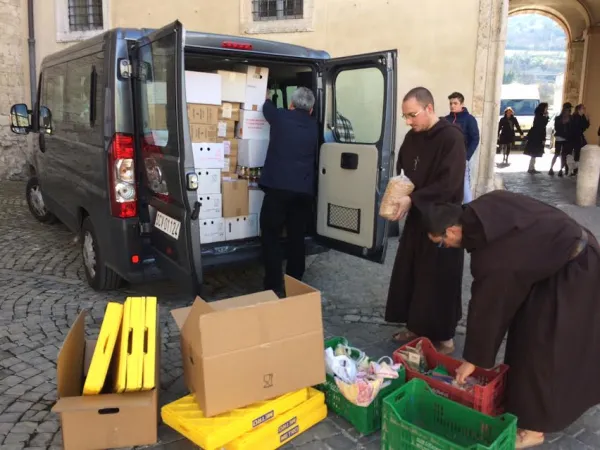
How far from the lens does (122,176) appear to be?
4199mm

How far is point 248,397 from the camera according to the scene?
9.47ft

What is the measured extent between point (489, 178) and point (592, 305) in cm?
655

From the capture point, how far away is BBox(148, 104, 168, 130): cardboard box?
3.84 meters

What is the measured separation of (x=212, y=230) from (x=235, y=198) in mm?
344

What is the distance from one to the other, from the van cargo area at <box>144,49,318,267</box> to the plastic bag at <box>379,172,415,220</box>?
1516mm

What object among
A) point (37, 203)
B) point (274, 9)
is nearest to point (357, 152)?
point (37, 203)

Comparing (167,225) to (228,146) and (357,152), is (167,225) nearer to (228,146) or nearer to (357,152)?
(228,146)

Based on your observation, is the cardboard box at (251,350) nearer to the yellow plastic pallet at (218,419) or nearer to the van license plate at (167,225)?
the yellow plastic pallet at (218,419)

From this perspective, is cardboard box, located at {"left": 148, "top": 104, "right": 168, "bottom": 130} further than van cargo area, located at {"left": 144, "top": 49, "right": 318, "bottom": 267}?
No

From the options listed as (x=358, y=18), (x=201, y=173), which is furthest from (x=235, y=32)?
(x=201, y=173)

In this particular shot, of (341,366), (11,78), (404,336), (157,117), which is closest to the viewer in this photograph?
(341,366)

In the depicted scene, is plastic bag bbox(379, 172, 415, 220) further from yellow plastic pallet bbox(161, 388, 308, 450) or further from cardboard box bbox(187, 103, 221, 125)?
cardboard box bbox(187, 103, 221, 125)

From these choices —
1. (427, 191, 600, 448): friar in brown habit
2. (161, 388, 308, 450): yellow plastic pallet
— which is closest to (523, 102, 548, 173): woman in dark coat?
(427, 191, 600, 448): friar in brown habit

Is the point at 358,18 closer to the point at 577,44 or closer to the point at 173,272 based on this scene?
the point at 173,272
